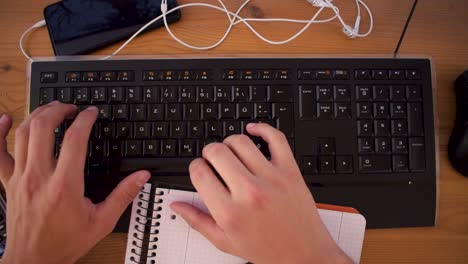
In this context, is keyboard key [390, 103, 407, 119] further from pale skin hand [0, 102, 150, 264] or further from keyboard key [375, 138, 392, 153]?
pale skin hand [0, 102, 150, 264]

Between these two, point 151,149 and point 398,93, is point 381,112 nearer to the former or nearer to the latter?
point 398,93

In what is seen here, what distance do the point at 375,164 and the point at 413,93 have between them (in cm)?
12

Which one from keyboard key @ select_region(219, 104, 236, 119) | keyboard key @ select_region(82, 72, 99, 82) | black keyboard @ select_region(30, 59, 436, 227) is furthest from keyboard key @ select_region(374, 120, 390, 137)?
keyboard key @ select_region(82, 72, 99, 82)

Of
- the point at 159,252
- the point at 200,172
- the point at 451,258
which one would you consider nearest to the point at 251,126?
the point at 200,172

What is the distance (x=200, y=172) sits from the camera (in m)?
0.50

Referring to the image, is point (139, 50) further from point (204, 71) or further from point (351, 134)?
point (351, 134)

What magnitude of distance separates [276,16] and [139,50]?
23cm

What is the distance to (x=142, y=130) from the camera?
58 centimetres

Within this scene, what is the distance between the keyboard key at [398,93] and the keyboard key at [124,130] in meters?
0.39

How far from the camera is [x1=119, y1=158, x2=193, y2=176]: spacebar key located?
573 millimetres

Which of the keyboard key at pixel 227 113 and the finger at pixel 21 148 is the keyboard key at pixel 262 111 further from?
the finger at pixel 21 148

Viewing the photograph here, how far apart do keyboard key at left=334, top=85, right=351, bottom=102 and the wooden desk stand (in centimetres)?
8

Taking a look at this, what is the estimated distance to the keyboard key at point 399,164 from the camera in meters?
0.58

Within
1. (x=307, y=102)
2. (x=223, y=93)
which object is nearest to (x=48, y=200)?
(x=223, y=93)
